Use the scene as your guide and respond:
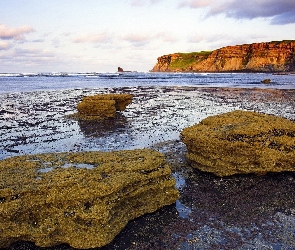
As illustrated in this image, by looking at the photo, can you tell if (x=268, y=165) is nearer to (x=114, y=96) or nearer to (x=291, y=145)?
(x=291, y=145)

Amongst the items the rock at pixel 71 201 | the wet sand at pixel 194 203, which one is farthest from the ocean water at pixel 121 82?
the rock at pixel 71 201

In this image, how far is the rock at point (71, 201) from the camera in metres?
5.50

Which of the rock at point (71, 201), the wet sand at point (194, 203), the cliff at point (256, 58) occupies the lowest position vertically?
the wet sand at point (194, 203)

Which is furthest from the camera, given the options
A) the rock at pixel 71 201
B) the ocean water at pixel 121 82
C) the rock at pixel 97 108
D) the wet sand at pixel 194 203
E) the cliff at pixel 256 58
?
the cliff at pixel 256 58

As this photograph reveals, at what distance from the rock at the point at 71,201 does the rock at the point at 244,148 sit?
2720 mm

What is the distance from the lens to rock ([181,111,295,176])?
28.2 ft

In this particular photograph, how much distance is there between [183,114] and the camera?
1964 cm

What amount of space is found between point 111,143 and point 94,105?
632cm

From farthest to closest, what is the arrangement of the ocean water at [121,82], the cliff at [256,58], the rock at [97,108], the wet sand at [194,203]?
the cliff at [256,58] < the ocean water at [121,82] < the rock at [97,108] < the wet sand at [194,203]

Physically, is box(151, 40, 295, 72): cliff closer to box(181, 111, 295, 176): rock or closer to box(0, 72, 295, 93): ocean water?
box(0, 72, 295, 93): ocean water

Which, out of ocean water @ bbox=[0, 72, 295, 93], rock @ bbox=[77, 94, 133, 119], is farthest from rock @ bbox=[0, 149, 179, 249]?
ocean water @ bbox=[0, 72, 295, 93]

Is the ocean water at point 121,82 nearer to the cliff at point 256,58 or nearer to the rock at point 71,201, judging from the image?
the rock at point 71,201

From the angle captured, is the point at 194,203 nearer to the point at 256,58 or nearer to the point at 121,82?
the point at 121,82

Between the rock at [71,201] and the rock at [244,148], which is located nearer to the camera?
the rock at [71,201]
